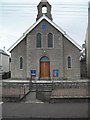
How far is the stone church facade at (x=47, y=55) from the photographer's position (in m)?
28.7

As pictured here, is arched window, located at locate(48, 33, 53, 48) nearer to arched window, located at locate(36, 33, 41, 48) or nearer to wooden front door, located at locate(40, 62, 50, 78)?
arched window, located at locate(36, 33, 41, 48)

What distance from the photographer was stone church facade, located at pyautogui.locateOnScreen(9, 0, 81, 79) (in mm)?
28734

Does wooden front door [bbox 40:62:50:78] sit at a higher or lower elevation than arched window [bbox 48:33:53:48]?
lower

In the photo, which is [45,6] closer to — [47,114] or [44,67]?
[44,67]

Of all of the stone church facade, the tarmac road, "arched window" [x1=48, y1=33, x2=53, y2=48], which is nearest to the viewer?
the tarmac road

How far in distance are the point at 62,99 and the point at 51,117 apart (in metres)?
4.13

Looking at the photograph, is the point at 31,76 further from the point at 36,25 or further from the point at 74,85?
the point at 74,85

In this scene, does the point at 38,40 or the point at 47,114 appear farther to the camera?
the point at 38,40

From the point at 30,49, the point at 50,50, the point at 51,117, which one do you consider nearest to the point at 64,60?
the point at 50,50

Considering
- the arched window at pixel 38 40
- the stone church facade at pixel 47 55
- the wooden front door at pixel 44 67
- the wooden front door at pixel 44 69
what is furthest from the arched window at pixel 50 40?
the wooden front door at pixel 44 69

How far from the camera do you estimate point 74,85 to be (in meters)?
21.6

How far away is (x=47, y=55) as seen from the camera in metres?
28.9

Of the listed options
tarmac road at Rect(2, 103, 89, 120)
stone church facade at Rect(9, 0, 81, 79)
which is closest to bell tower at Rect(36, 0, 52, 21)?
stone church facade at Rect(9, 0, 81, 79)

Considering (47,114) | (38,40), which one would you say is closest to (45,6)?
(38,40)
